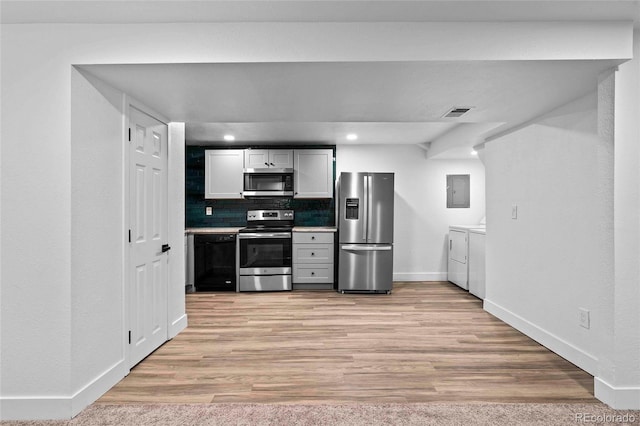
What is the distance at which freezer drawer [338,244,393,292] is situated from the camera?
4.84m

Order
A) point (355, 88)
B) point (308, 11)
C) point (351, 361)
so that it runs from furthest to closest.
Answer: point (351, 361), point (355, 88), point (308, 11)

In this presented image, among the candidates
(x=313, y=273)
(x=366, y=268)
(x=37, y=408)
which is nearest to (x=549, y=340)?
(x=366, y=268)

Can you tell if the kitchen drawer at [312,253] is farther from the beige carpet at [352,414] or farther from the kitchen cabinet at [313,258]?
the beige carpet at [352,414]

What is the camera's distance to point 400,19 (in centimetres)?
194

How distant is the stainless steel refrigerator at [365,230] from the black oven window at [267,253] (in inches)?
31.4

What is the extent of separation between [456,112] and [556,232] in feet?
4.21

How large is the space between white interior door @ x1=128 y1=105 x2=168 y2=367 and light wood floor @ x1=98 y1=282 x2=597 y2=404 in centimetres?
21

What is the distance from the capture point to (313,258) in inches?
201

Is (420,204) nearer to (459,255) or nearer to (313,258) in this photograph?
(459,255)

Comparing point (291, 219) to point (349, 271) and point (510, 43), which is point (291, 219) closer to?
point (349, 271)

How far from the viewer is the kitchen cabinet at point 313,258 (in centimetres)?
509

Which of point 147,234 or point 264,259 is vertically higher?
point 147,234

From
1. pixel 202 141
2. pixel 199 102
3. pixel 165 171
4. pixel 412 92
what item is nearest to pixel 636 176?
pixel 412 92

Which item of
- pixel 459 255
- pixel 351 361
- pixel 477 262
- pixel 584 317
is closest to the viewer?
pixel 584 317
